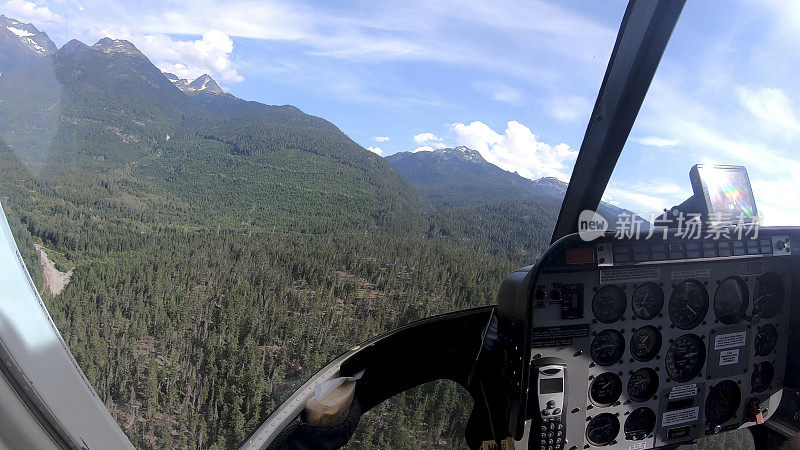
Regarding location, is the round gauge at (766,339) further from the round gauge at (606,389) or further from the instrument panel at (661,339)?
the round gauge at (606,389)

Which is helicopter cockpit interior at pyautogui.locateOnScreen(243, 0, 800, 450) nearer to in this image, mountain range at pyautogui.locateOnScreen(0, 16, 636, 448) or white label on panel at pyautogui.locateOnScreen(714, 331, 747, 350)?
white label on panel at pyautogui.locateOnScreen(714, 331, 747, 350)

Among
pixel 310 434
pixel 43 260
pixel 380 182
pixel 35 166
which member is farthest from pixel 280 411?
pixel 380 182

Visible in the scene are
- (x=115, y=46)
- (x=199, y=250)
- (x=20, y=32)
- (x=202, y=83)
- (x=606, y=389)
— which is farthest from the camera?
(x=199, y=250)

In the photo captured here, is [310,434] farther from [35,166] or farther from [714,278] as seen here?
[714,278]

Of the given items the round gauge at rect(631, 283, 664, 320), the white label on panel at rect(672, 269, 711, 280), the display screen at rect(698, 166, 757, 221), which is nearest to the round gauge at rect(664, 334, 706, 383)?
the round gauge at rect(631, 283, 664, 320)

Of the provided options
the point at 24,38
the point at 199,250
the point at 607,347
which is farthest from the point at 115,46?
the point at 607,347

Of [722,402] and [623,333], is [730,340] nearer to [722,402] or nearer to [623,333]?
[722,402]
